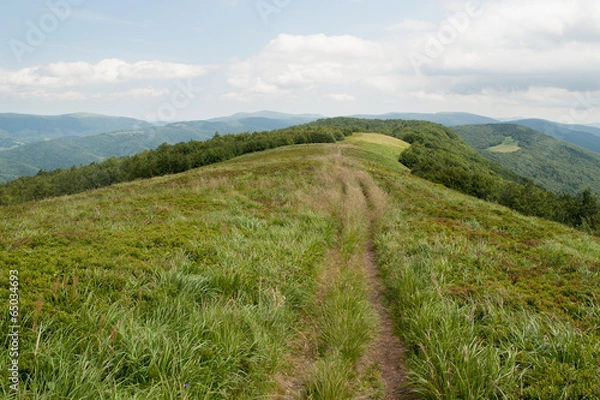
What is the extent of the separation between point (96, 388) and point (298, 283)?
400 cm

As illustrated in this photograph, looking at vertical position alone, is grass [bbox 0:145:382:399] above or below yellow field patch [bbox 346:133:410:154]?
below

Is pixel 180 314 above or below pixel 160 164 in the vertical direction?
above

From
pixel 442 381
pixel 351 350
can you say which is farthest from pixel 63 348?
pixel 442 381

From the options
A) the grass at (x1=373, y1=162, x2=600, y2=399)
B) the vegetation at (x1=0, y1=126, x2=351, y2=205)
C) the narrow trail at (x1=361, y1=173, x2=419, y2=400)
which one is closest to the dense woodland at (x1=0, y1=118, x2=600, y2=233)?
the vegetation at (x1=0, y1=126, x2=351, y2=205)

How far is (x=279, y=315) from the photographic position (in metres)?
5.31

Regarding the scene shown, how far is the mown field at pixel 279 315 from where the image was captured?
378 cm

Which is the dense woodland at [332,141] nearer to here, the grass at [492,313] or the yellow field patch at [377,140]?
the yellow field patch at [377,140]

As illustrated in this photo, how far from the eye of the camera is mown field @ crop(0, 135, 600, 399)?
3.78 m

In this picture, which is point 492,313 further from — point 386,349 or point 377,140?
point 377,140

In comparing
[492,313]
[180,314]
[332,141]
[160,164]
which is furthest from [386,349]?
[160,164]

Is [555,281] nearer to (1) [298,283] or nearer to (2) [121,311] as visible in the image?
(1) [298,283]

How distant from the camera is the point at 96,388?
3.33 meters

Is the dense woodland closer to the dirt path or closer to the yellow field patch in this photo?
the yellow field patch

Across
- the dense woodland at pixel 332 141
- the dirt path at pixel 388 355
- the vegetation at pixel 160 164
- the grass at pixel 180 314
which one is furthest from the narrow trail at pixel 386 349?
the vegetation at pixel 160 164
